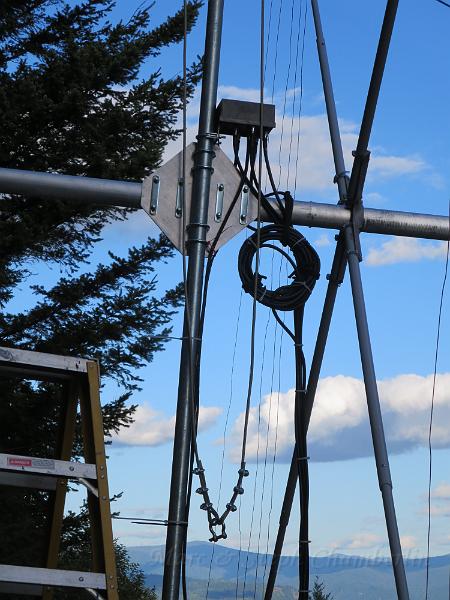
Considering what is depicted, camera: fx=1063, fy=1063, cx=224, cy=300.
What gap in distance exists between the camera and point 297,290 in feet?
17.7

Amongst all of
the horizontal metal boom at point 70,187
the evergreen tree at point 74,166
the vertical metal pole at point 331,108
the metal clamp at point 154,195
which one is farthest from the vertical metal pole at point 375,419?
the evergreen tree at point 74,166

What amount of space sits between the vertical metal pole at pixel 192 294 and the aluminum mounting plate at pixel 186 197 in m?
0.05

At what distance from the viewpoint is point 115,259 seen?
1223 centimetres

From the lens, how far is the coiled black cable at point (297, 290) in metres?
5.29

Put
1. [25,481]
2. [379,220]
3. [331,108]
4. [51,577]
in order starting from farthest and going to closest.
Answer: [331,108]
[379,220]
[25,481]
[51,577]

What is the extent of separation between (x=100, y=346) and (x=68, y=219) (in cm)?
149

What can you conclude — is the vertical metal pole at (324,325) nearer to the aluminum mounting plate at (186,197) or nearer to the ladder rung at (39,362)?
the aluminum mounting plate at (186,197)

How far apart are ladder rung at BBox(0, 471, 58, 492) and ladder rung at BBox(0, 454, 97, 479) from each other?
1.14 feet

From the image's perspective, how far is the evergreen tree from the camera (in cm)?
1139

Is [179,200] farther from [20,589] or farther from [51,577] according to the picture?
[51,577]

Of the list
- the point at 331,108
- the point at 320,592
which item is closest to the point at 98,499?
the point at 331,108

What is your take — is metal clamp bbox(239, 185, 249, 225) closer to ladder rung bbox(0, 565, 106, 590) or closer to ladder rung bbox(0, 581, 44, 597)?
ladder rung bbox(0, 581, 44, 597)

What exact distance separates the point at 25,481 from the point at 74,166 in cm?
840

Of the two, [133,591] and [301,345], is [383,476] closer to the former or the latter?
[301,345]
